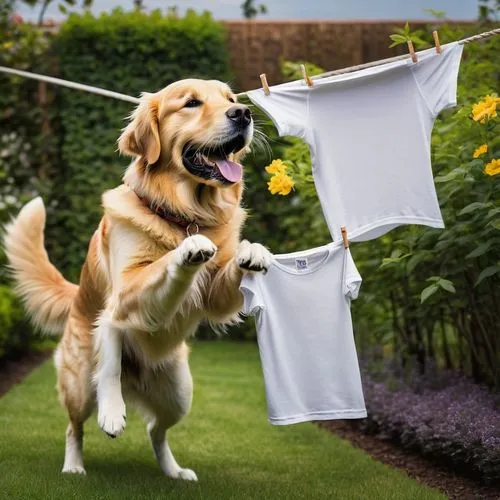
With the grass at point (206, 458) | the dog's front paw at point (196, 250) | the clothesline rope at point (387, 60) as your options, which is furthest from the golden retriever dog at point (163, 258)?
the clothesline rope at point (387, 60)

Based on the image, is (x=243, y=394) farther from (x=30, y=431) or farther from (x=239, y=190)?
(x=239, y=190)

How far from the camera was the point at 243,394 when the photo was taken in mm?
6637

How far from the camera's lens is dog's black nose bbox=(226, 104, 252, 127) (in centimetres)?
362

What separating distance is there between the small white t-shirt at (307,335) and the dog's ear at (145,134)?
2.47 feet

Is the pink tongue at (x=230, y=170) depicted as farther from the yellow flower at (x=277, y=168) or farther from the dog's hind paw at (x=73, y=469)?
the dog's hind paw at (x=73, y=469)

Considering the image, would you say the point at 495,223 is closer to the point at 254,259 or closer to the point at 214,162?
the point at 254,259

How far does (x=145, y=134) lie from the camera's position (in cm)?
388

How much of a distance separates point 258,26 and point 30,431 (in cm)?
534

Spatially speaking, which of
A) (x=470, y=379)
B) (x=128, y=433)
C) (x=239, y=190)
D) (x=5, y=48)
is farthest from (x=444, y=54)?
(x=5, y=48)

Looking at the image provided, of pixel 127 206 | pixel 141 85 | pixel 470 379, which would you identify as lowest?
pixel 470 379

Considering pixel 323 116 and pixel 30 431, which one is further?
pixel 30 431

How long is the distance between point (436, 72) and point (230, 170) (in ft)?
3.08

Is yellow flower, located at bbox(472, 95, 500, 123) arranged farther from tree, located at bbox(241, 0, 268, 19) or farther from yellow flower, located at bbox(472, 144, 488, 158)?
tree, located at bbox(241, 0, 268, 19)

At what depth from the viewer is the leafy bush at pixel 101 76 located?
8.65 meters
